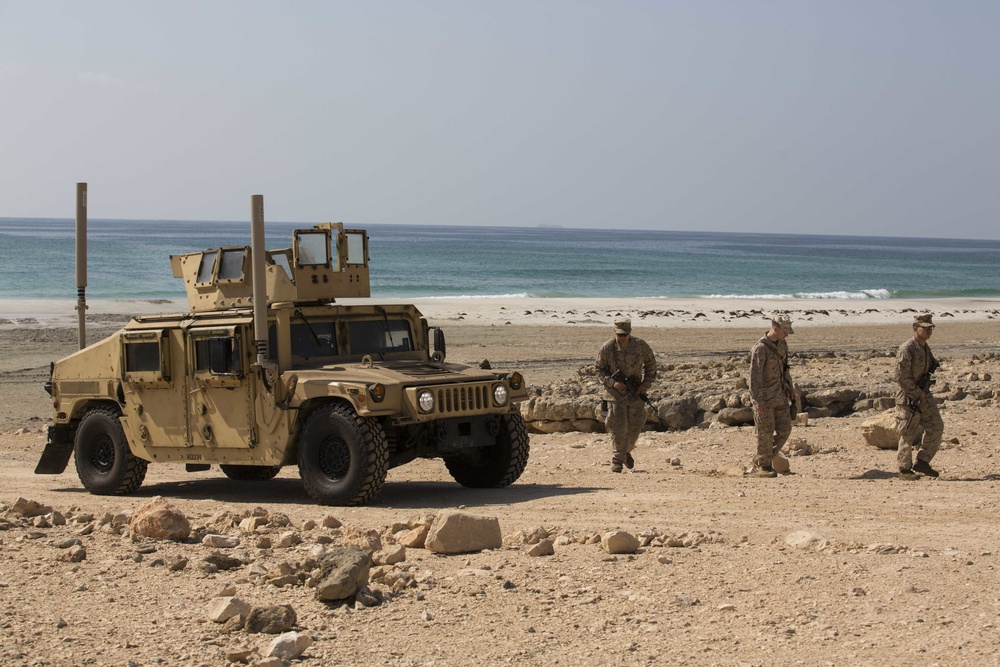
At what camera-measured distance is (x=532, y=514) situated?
9430mm

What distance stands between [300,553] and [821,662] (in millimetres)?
3581

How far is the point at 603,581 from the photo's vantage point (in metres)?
7.07

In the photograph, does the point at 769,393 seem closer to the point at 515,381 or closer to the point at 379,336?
the point at 515,381

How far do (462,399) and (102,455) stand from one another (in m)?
3.75

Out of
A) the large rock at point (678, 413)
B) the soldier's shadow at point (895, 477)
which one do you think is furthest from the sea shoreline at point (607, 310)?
the soldier's shadow at point (895, 477)

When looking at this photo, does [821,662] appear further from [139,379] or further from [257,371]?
[139,379]

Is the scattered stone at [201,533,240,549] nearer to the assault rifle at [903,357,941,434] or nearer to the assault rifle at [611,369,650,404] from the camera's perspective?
the assault rifle at [611,369,650,404]

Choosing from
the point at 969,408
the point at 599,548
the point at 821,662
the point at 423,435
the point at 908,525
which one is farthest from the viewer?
the point at 969,408

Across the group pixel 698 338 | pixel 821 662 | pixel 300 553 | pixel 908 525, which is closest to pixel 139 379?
pixel 300 553

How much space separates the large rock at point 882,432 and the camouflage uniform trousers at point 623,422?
2.43m

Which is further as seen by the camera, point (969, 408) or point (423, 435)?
point (969, 408)

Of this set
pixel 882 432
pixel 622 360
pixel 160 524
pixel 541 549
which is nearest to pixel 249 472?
pixel 622 360

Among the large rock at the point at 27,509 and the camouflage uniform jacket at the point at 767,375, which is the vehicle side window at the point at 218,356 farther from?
the camouflage uniform jacket at the point at 767,375

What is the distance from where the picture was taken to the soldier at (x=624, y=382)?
39.0 feet
